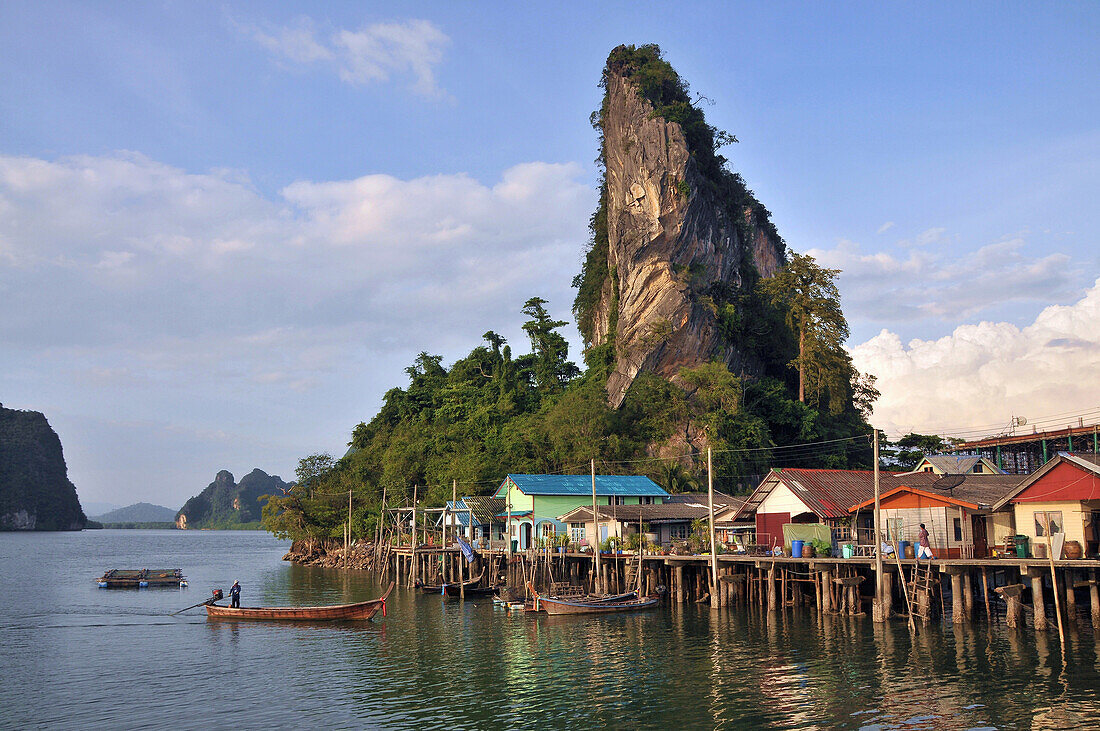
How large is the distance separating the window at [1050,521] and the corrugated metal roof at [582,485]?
1222 inches

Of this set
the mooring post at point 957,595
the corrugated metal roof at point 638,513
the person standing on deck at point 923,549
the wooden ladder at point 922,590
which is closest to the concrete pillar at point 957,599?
the mooring post at point 957,595

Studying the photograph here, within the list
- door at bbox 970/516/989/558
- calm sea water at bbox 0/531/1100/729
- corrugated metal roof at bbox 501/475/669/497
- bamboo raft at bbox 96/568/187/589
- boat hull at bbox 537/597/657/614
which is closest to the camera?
calm sea water at bbox 0/531/1100/729

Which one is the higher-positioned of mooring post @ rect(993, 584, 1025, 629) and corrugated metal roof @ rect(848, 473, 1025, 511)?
corrugated metal roof @ rect(848, 473, 1025, 511)

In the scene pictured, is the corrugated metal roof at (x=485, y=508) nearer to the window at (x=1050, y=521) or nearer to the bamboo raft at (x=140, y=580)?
the bamboo raft at (x=140, y=580)

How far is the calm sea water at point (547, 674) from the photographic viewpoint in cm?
2250

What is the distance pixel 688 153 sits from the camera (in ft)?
295

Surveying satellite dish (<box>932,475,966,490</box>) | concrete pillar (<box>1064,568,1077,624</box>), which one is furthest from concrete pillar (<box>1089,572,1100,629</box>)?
satellite dish (<box>932,475,966,490</box>)

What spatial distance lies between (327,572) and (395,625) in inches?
1835

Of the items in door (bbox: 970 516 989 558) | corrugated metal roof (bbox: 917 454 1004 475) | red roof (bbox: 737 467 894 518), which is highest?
corrugated metal roof (bbox: 917 454 1004 475)

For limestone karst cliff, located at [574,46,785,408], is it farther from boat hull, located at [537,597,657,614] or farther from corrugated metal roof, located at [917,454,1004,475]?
boat hull, located at [537,597,657,614]

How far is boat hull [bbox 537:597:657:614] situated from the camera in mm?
42250

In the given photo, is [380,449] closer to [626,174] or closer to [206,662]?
[626,174]

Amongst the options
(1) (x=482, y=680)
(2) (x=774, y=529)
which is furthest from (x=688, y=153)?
(1) (x=482, y=680)

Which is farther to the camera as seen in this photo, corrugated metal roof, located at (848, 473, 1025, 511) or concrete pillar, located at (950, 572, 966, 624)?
corrugated metal roof, located at (848, 473, 1025, 511)
